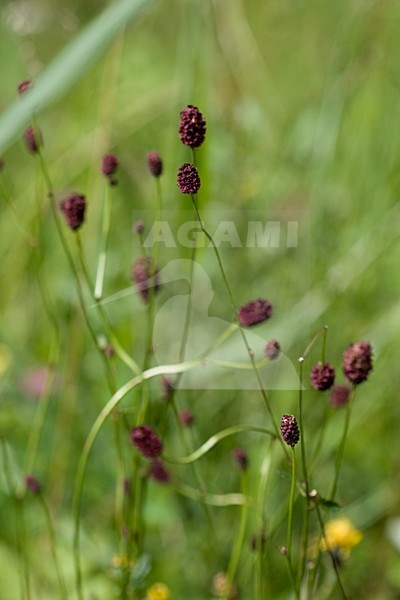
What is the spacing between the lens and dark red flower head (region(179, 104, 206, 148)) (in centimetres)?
50

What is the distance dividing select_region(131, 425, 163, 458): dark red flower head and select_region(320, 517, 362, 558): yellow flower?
1.03 ft

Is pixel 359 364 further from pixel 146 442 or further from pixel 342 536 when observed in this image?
pixel 342 536

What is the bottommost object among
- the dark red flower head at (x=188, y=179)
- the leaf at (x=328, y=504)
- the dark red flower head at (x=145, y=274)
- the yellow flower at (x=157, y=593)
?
the yellow flower at (x=157, y=593)

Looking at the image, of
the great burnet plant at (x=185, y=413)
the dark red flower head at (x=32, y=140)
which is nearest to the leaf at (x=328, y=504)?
the great burnet plant at (x=185, y=413)

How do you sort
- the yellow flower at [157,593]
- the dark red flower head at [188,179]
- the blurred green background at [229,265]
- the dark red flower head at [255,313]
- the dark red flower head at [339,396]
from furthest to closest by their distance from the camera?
the blurred green background at [229,265] → the yellow flower at [157,593] → the dark red flower head at [339,396] → the dark red flower head at [255,313] → the dark red flower head at [188,179]

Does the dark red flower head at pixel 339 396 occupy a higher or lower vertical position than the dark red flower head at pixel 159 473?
higher

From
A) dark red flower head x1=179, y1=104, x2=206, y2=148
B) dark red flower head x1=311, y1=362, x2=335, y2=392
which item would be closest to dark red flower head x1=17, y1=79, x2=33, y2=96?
dark red flower head x1=179, y1=104, x2=206, y2=148

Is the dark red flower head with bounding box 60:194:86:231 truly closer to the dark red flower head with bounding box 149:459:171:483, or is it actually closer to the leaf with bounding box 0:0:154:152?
the leaf with bounding box 0:0:154:152

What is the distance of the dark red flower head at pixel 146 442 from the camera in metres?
0.61

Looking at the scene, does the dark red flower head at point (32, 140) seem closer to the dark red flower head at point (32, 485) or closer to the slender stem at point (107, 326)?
the slender stem at point (107, 326)

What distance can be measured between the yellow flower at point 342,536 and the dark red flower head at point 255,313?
349 mm

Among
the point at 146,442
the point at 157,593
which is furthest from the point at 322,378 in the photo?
the point at 157,593

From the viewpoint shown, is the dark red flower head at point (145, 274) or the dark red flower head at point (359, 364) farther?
the dark red flower head at point (145, 274)

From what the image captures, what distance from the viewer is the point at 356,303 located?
3.96ft
